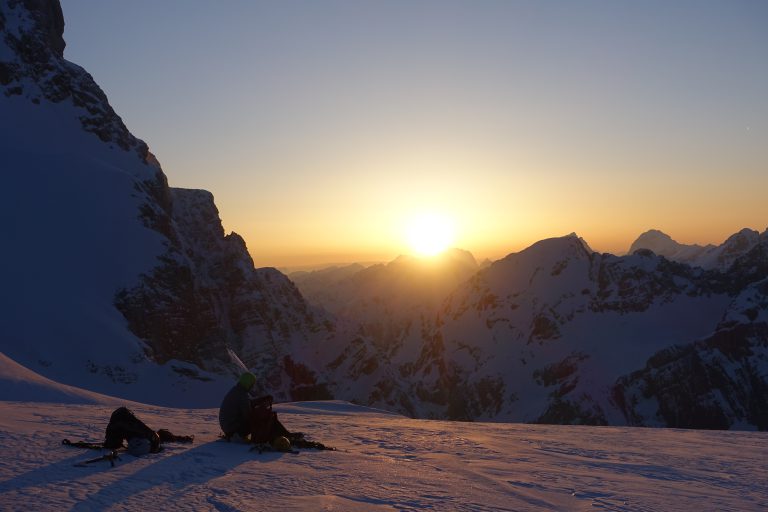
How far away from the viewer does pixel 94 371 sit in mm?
60625

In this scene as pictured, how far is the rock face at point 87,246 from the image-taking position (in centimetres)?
6306

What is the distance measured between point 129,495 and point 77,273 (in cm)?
6969

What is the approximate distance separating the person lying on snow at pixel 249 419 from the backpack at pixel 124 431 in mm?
1763

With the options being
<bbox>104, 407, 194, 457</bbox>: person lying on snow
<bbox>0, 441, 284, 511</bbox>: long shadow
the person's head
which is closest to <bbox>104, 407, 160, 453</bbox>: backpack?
<bbox>104, 407, 194, 457</bbox>: person lying on snow

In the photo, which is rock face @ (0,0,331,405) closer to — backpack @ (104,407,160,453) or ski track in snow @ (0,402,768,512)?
ski track in snow @ (0,402,768,512)

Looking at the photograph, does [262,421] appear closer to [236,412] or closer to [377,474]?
[236,412]

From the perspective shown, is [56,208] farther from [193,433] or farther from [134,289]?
[193,433]

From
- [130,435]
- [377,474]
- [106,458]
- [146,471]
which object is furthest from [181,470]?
[377,474]

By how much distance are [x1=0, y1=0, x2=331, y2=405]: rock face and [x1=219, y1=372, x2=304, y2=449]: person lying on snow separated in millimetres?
50396

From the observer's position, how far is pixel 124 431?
12.2 meters

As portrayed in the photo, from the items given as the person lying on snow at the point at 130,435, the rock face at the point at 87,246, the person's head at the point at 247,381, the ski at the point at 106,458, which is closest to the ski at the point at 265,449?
the person's head at the point at 247,381

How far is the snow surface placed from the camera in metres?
9.38

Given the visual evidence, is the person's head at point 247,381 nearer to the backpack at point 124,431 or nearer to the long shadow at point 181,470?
the long shadow at point 181,470

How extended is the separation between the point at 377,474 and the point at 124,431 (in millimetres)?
4797
